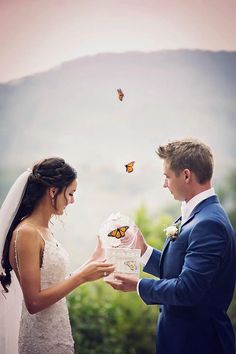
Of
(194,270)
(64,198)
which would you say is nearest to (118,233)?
(64,198)

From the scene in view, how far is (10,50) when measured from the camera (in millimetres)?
4113

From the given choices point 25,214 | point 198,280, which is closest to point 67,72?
point 25,214

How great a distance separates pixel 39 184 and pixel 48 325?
2.36 ft

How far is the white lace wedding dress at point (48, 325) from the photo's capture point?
269 centimetres

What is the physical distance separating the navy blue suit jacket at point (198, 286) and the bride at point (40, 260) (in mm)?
359

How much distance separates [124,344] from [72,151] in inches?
60.3

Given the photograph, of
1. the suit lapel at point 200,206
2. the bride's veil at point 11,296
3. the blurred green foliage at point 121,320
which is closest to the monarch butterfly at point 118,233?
the suit lapel at point 200,206

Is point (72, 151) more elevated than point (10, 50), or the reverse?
point (10, 50)

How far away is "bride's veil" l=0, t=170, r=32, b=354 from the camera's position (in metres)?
2.79

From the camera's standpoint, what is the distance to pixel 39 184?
9.14 ft

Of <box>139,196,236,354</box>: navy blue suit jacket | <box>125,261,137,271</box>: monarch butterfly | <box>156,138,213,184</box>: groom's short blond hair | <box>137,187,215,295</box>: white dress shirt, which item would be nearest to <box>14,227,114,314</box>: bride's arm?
<box>125,261,137,271</box>: monarch butterfly

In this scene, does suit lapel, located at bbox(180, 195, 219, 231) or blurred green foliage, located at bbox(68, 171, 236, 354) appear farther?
blurred green foliage, located at bbox(68, 171, 236, 354)

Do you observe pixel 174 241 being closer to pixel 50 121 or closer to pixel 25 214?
pixel 25 214

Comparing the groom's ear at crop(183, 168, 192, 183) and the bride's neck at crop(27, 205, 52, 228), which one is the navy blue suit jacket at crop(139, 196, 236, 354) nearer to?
the groom's ear at crop(183, 168, 192, 183)
